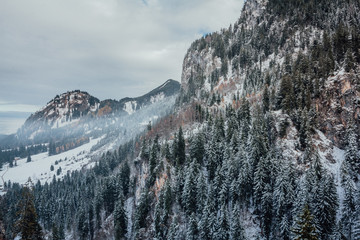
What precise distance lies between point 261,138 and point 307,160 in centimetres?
1427

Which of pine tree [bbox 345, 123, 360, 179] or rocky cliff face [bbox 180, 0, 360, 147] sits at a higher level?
rocky cliff face [bbox 180, 0, 360, 147]

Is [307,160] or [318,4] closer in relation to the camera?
[307,160]

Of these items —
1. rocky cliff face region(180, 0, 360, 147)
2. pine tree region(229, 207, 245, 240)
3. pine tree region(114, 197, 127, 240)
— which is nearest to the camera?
pine tree region(229, 207, 245, 240)

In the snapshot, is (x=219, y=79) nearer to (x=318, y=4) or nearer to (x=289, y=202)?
(x=318, y=4)

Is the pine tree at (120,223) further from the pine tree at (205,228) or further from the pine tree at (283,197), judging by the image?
the pine tree at (283,197)

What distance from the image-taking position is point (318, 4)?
12838cm

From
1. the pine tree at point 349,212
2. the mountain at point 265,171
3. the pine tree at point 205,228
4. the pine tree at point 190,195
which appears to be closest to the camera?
the pine tree at point 349,212

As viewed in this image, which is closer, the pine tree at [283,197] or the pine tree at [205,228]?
the pine tree at [283,197]

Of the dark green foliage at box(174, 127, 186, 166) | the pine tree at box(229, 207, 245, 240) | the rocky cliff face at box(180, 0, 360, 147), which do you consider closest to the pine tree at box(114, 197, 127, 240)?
the dark green foliage at box(174, 127, 186, 166)

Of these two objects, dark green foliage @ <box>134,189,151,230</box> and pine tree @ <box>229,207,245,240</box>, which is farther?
dark green foliage @ <box>134,189,151,230</box>

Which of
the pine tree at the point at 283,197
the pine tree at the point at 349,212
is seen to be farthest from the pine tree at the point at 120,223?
the pine tree at the point at 349,212

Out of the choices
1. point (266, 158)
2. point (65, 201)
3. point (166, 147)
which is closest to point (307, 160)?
point (266, 158)

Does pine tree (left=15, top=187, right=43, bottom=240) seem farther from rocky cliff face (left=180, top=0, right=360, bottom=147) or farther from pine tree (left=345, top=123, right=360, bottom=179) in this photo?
rocky cliff face (left=180, top=0, right=360, bottom=147)

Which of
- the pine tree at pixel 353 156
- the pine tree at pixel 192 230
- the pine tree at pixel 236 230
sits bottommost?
the pine tree at pixel 192 230
